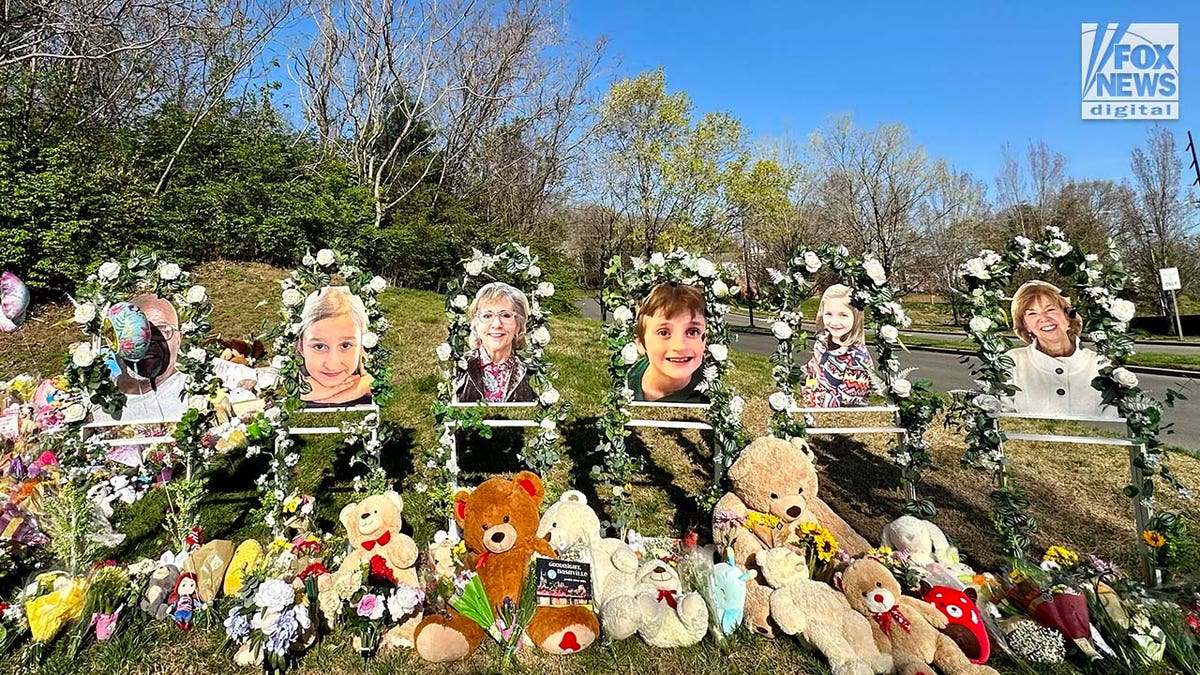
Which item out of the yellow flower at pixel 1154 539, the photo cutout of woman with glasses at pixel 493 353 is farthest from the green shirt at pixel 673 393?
the yellow flower at pixel 1154 539

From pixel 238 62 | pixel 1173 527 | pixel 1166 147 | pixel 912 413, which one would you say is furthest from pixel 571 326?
pixel 1166 147

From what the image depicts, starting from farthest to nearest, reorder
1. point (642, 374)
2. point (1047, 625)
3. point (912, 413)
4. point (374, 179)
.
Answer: point (374, 179) < point (642, 374) < point (912, 413) < point (1047, 625)

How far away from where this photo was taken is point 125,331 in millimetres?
4508

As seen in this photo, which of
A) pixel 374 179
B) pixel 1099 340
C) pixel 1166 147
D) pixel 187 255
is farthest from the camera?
pixel 1166 147

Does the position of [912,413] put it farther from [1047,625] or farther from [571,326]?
[571,326]

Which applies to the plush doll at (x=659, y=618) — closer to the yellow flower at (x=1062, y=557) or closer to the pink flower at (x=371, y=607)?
the pink flower at (x=371, y=607)

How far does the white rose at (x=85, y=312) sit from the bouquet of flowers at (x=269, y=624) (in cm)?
280

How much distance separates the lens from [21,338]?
9867 millimetres

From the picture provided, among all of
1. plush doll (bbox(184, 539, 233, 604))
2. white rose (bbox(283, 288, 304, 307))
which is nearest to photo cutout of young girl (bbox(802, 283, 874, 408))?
white rose (bbox(283, 288, 304, 307))

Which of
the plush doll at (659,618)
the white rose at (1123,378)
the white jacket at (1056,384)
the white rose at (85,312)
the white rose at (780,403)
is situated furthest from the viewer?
the white rose at (780,403)

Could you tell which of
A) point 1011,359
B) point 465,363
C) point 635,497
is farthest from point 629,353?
point 1011,359

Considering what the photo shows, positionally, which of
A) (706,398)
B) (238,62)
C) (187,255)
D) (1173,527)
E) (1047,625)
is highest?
(238,62)

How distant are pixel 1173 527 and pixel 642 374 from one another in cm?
380

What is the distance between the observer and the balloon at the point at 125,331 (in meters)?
4.50
